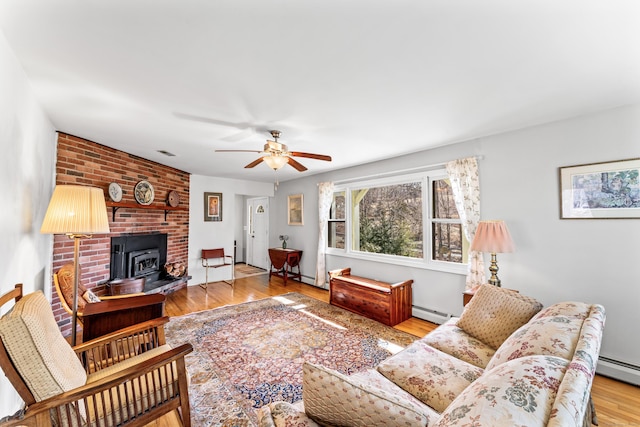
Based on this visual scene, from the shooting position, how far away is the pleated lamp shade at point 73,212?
168cm

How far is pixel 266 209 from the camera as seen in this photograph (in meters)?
6.44

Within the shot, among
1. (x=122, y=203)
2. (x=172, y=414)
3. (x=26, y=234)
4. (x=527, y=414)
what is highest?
(x=122, y=203)

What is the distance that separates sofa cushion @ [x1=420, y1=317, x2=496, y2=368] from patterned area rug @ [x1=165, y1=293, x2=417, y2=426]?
2.34 feet

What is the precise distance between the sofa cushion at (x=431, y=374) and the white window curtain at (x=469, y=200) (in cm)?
142

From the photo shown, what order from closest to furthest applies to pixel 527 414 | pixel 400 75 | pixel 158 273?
pixel 527 414, pixel 400 75, pixel 158 273

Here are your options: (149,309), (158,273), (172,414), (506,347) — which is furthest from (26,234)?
(506,347)

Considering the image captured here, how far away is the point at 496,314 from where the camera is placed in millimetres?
1887

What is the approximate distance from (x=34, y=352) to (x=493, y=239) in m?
3.04

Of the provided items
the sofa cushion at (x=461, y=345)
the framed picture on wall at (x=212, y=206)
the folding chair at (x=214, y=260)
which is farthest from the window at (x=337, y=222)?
the sofa cushion at (x=461, y=345)

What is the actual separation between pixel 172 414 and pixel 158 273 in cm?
A: 290

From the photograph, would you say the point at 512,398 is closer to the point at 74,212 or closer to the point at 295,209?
the point at 74,212

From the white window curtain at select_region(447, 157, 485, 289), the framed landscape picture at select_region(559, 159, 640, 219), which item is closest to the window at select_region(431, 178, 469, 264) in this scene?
the white window curtain at select_region(447, 157, 485, 289)

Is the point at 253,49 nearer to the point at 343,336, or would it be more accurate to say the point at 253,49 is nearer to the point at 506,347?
the point at 506,347

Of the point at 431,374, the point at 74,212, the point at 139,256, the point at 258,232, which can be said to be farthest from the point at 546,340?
the point at 258,232
